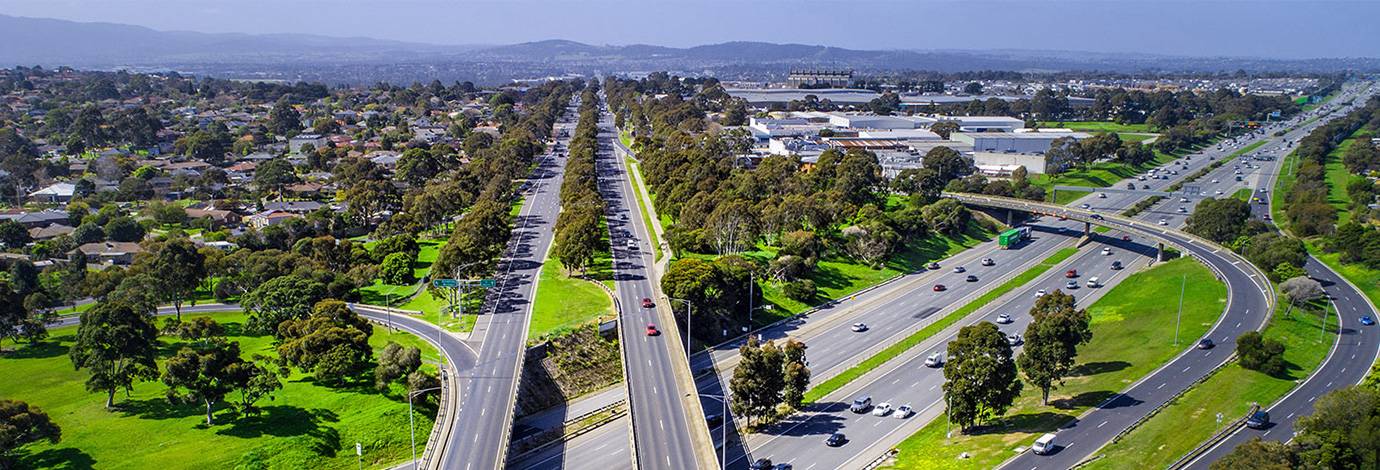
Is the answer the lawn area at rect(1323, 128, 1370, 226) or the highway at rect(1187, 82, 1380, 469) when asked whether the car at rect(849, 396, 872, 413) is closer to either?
the highway at rect(1187, 82, 1380, 469)

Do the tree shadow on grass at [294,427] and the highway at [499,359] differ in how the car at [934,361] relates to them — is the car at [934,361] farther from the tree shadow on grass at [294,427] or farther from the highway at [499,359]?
the tree shadow on grass at [294,427]

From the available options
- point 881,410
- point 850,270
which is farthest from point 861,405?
point 850,270

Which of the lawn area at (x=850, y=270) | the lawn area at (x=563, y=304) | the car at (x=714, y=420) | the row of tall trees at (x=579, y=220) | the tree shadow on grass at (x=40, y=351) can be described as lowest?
the car at (x=714, y=420)

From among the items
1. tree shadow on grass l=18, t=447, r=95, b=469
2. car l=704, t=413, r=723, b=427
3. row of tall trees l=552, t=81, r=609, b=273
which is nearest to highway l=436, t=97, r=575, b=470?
row of tall trees l=552, t=81, r=609, b=273

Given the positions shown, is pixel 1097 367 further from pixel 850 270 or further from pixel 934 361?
pixel 850 270

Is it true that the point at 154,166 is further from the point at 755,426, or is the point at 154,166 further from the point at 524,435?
the point at 755,426

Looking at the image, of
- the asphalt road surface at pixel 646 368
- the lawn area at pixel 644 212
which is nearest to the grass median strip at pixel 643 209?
the lawn area at pixel 644 212


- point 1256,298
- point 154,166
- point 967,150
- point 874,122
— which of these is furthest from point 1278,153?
point 154,166
